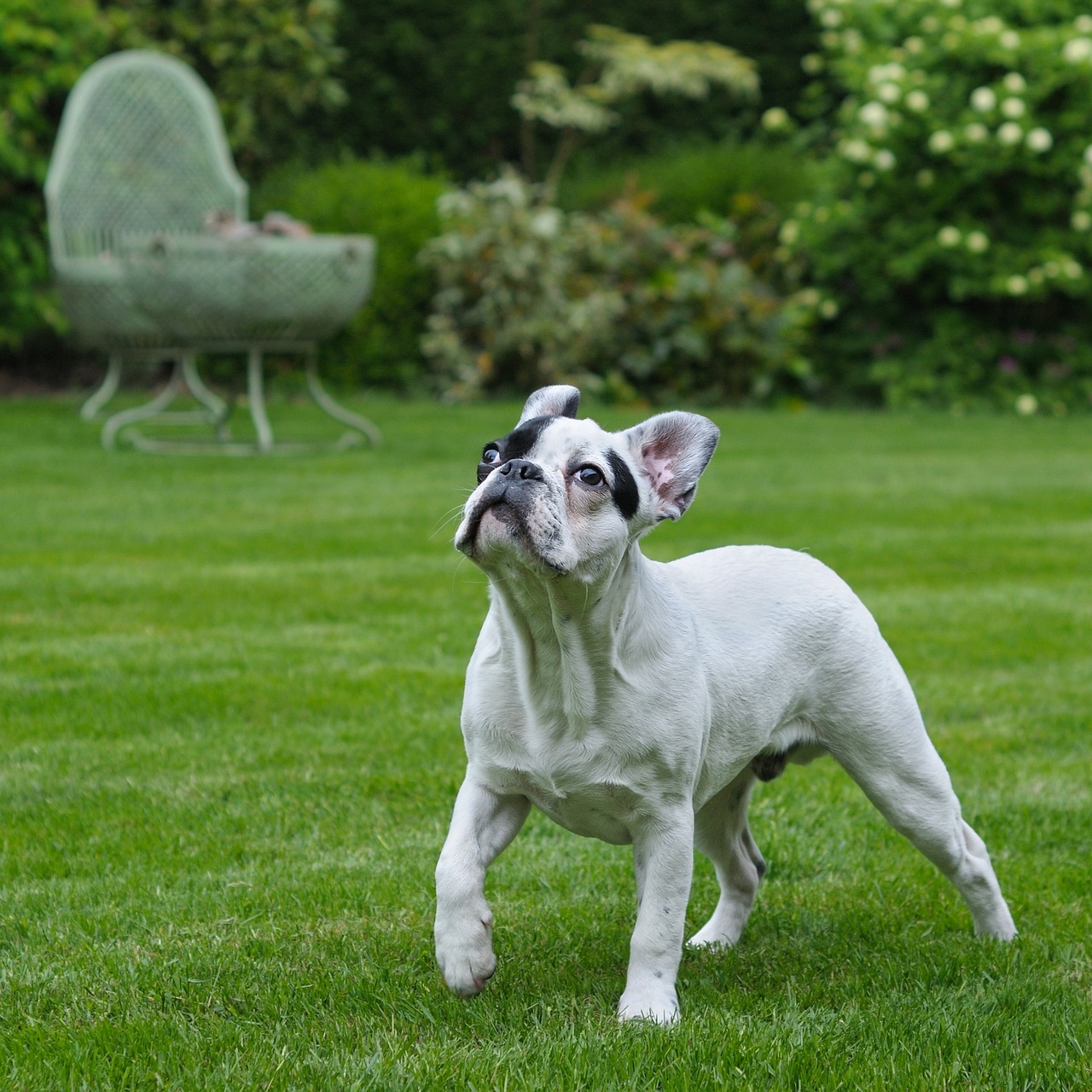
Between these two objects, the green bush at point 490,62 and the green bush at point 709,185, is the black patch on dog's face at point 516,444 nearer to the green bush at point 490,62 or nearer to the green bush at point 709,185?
the green bush at point 709,185

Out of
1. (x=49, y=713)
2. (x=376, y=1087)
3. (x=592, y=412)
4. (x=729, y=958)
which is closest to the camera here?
(x=376, y=1087)

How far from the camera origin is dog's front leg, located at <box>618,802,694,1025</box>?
9.13ft

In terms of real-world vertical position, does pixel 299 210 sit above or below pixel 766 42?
below

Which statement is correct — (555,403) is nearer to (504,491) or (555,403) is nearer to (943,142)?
(504,491)

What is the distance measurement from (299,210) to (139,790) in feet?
35.9

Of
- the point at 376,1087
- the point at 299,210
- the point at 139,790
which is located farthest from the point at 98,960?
the point at 299,210

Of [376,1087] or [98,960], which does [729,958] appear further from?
[98,960]

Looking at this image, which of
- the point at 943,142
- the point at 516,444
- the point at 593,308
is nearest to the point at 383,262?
the point at 593,308

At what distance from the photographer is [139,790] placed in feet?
13.5

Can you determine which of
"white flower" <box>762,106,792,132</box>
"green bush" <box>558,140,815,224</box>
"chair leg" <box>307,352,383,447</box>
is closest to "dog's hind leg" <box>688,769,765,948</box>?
"chair leg" <box>307,352,383,447</box>

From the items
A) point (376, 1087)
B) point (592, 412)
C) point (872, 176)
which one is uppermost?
point (376, 1087)

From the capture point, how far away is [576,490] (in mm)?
2732

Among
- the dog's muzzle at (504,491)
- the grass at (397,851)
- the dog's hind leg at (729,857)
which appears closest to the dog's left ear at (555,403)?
the dog's muzzle at (504,491)

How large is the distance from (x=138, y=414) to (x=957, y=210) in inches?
288
